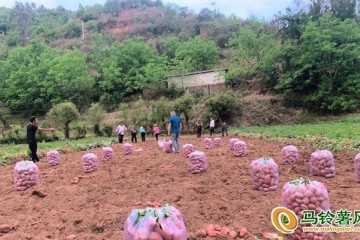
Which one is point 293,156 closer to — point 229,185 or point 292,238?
point 229,185

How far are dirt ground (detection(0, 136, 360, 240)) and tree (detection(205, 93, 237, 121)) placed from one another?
21.8 metres

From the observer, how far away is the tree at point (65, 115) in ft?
99.2

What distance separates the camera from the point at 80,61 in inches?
1898

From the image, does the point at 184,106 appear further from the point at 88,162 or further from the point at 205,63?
the point at 88,162

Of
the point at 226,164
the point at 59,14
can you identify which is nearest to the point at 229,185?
the point at 226,164

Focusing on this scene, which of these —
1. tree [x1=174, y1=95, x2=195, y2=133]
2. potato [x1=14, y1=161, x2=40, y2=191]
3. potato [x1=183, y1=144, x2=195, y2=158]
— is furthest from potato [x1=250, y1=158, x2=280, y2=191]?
tree [x1=174, y1=95, x2=195, y2=133]

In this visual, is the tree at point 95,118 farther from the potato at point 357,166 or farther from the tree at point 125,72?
the potato at point 357,166

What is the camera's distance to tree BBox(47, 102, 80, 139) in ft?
99.2

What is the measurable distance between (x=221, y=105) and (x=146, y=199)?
26.0 m

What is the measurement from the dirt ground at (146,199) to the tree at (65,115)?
2080 centimetres

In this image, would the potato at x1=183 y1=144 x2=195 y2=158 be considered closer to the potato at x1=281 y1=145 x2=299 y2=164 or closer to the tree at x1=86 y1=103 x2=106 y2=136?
the potato at x1=281 y1=145 x2=299 y2=164

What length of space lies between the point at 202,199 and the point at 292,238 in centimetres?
219

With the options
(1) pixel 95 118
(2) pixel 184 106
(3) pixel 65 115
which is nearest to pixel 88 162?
(2) pixel 184 106
